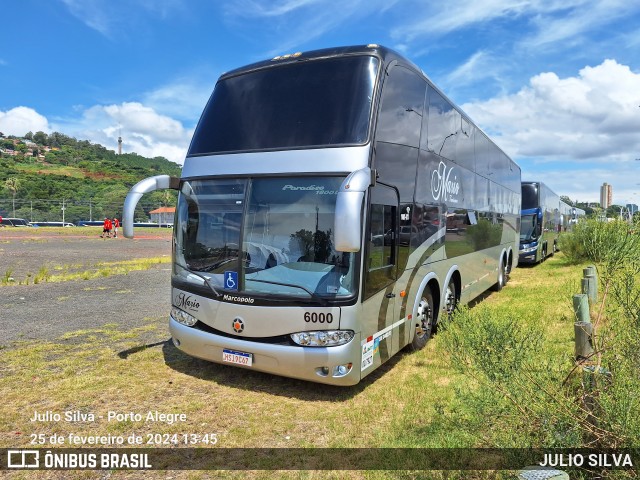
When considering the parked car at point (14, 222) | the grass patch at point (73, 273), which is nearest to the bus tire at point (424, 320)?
the grass patch at point (73, 273)

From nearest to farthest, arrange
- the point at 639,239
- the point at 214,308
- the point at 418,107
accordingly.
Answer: the point at 639,239 → the point at 214,308 → the point at 418,107

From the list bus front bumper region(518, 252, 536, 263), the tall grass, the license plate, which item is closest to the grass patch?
the license plate

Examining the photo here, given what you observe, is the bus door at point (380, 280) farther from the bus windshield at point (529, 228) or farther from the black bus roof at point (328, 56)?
the bus windshield at point (529, 228)

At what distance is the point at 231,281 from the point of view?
213 inches

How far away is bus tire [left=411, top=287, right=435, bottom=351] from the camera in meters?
7.04

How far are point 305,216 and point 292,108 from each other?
1464 mm

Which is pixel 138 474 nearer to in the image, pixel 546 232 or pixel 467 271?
pixel 467 271

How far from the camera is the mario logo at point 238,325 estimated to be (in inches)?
209

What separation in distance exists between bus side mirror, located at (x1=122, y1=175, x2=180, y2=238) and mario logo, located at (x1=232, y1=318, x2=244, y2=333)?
71.5 inches

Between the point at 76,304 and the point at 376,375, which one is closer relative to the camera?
the point at 376,375

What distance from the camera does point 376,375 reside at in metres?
6.17

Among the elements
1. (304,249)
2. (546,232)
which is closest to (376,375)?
(304,249)

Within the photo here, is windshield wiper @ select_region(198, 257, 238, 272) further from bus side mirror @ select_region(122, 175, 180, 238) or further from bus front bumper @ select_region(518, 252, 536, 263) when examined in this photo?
bus front bumper @ select_region(518, 252, 536, 263)

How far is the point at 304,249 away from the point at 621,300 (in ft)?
10.2
